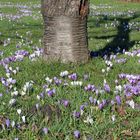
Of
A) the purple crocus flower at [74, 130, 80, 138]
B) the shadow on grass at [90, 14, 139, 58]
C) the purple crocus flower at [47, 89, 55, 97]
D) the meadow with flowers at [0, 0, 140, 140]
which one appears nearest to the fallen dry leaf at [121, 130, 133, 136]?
the meadow with flowers at [0, 0, 140, 140]

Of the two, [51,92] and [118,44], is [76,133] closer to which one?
[51,92]

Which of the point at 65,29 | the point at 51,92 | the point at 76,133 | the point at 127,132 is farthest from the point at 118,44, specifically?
the point at 76,133

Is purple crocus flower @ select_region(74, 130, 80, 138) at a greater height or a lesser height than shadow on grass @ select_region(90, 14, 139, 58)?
greater

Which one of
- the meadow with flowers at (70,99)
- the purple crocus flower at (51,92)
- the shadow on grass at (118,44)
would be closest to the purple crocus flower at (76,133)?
the meadow with flowers at (70,99)

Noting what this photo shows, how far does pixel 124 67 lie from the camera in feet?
31.4

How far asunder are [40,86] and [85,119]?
5.60ft

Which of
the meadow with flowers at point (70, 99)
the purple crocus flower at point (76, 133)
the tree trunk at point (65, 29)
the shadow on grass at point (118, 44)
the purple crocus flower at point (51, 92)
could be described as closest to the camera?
the purple crocus flower at point (76, 133)

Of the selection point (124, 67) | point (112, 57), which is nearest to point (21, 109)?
point (124, 67)

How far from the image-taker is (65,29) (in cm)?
950

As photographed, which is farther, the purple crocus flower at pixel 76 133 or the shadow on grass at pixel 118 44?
the shadow on grass at pixel 118 44

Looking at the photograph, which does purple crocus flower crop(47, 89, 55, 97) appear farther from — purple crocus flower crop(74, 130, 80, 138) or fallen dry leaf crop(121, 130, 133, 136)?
fallen dry leaf crop(121, 130, 133, 136)

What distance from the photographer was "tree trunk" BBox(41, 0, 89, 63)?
31.2ft

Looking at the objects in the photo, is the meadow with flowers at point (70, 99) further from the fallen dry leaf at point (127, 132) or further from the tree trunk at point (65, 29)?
the tree trunk at point (65, 29)

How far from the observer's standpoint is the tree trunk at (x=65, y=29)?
31.2 feet
